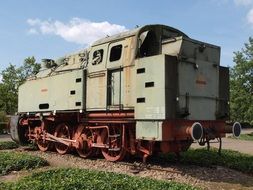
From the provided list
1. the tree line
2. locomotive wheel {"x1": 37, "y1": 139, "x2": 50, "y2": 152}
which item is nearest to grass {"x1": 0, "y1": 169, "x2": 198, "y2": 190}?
locomotive wheel {"x1": 37, "y1": 139, "x2": 50, "y2": 152}

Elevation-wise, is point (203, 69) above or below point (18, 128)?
above

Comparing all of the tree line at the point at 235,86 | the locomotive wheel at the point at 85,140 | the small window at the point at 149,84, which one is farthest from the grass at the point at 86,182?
the tree line at the point at 235,86

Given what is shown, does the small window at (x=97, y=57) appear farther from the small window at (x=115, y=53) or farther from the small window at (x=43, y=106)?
the small window at (x=43, y=106)

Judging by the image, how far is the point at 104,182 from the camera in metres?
9.57

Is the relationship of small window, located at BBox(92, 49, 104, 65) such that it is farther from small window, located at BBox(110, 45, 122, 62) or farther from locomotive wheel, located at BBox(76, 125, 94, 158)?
locomotive wheel, located at BBox(76, 125, 94, 158)

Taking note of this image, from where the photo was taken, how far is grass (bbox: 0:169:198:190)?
911 centimetres

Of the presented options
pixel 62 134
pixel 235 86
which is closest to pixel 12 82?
pixel 235 86

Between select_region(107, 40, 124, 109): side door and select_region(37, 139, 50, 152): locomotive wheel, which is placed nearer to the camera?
select_region(107, 40, 124, 109): side door

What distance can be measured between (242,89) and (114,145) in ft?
93.2

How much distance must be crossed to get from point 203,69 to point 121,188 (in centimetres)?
519

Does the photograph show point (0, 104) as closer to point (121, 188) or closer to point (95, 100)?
point (95, 100)

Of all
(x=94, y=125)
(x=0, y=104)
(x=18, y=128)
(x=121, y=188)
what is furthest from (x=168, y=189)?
(x=0, y=104)

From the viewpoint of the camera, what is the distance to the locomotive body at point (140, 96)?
11.6m

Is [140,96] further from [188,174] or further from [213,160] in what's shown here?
[213,160]
